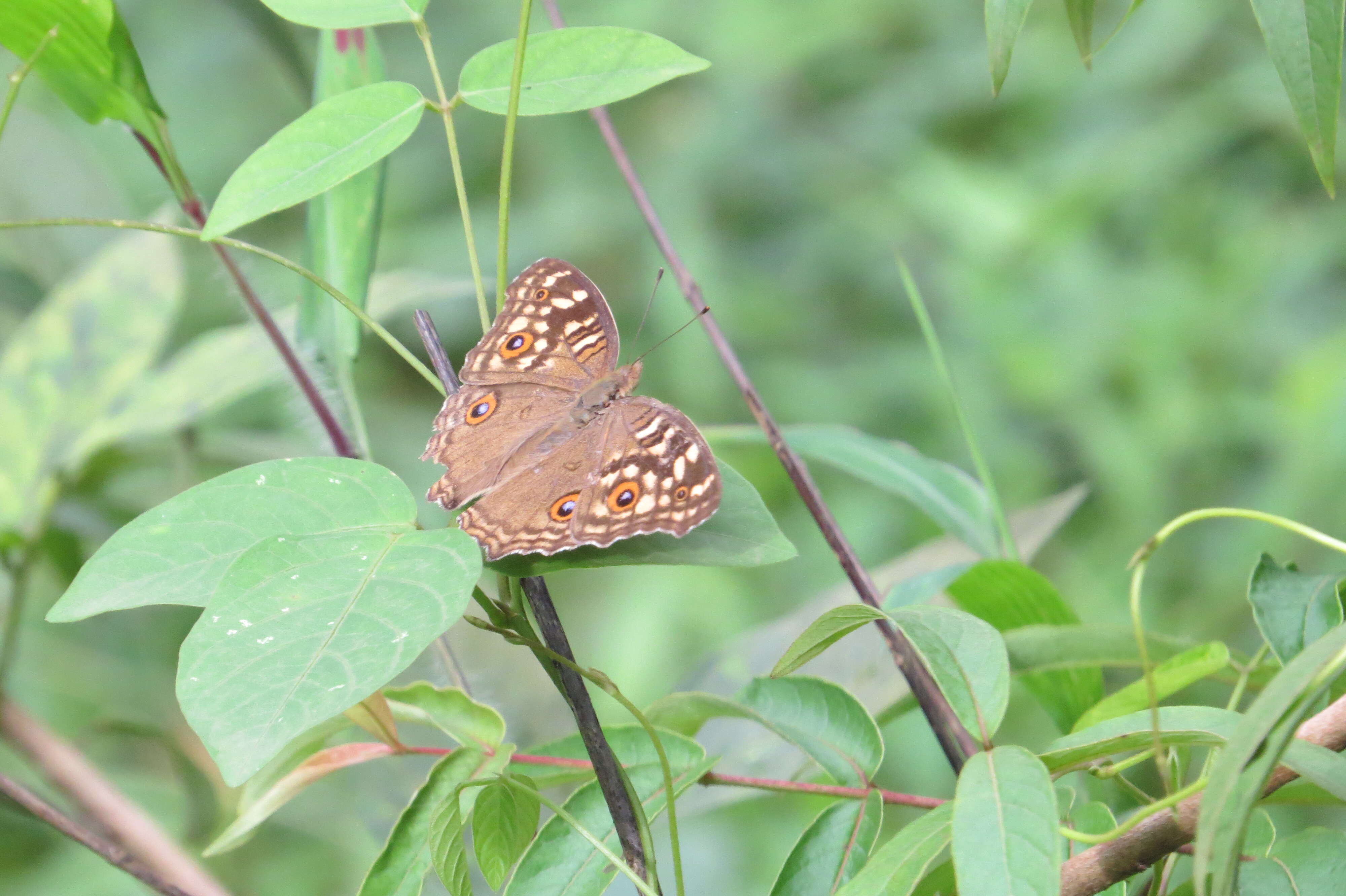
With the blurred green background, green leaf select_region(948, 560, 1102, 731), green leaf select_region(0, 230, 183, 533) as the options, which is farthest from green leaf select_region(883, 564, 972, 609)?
green leaf select_region(0, 230, 183, 533)

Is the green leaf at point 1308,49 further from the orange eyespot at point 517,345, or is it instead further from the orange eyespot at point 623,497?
the orange eyespot at point 517,345

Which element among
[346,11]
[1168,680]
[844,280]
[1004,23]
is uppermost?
[346,11]

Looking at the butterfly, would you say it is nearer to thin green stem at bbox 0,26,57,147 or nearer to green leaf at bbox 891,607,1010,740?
green leaf at bbox 891,607,1010,740

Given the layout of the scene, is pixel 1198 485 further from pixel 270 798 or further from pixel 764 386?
pixel 270 798

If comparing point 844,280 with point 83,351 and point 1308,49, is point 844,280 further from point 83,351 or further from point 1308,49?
point 1308,49

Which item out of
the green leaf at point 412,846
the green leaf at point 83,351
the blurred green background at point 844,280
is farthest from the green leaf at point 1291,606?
the green leaf at point 83,351

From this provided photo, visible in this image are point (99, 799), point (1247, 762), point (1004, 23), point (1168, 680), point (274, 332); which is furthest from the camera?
point (99, 799)

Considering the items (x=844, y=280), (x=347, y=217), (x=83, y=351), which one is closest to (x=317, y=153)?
(x=347, y=217)
